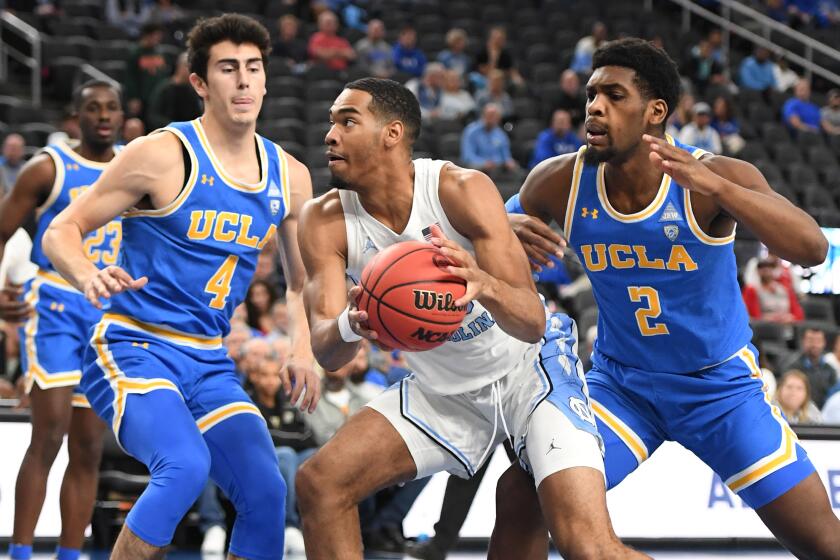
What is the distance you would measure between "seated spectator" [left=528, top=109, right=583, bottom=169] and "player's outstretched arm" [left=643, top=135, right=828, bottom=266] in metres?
8.30

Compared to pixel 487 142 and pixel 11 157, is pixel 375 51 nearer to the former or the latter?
pixel 487 142

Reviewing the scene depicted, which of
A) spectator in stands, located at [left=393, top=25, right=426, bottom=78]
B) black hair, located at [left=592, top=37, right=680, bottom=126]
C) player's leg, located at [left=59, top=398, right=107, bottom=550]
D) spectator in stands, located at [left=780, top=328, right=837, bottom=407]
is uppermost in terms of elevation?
black hair, located at [left=592, top=37, right=680, bottom=126]

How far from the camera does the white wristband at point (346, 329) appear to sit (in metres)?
4.02

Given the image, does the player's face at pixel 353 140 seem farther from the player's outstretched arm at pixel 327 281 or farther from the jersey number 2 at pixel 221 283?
the jersey number 2 at pixel 221 283

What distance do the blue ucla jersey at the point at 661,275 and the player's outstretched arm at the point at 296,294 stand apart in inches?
43.2

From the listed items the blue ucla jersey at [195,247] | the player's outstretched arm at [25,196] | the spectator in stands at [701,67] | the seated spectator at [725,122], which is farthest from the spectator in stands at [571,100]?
the blue ucla jersey at [195,247]

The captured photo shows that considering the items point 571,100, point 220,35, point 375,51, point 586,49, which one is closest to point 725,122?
point 586,49

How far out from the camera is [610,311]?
4754 mm

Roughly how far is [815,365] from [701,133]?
4465mm

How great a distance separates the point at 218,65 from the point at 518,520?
2.06 m

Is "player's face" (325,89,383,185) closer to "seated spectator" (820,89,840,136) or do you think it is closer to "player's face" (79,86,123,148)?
"player's face" (79,86,123,148)

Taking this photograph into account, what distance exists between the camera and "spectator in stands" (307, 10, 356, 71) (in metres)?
13.6

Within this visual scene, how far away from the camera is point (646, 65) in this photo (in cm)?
463

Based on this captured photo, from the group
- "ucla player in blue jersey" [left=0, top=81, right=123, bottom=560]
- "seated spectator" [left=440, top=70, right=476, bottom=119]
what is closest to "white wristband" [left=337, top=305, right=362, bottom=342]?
"ucla player in blue jersey" [left=0, top=81, right=123, bottom=560]
